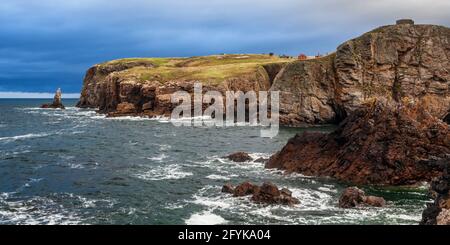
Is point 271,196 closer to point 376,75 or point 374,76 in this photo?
point 374,76

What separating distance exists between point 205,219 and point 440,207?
15101 millimetres

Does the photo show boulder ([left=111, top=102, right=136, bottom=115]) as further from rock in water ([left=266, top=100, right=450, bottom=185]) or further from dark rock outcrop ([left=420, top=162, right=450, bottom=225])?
dark rock outcrop ([left=420, top=162, right=450, bottom=225])

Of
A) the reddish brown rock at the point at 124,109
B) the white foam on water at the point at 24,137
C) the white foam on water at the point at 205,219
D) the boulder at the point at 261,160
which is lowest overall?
the white foam on water at the point at 205,219

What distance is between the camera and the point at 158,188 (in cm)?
4069

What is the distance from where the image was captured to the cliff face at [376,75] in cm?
9731

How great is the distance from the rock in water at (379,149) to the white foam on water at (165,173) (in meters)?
10.3

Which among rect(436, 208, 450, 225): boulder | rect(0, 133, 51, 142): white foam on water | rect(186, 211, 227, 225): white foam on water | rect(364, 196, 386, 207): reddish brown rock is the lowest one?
rect(186, 211, 227, 225): white foam on water

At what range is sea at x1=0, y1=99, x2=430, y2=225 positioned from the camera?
3122 cm

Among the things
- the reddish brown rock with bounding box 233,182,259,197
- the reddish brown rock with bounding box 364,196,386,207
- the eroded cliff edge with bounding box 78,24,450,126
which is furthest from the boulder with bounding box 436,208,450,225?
the eroded cliff edge with bounding box 78,24,450,126

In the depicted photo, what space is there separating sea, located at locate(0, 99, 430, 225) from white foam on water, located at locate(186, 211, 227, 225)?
7 centimetres

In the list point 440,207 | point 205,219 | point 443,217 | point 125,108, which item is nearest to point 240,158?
point 205,219

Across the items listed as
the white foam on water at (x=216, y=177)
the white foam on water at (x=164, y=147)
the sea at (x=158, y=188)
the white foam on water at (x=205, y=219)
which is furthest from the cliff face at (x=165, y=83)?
the white foam on water at (x=205, y=219)

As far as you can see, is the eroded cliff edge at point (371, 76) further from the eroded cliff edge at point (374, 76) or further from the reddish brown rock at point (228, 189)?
the reddish brown rock at point (228, 189)

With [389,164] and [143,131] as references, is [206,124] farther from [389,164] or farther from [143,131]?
[389,164]
